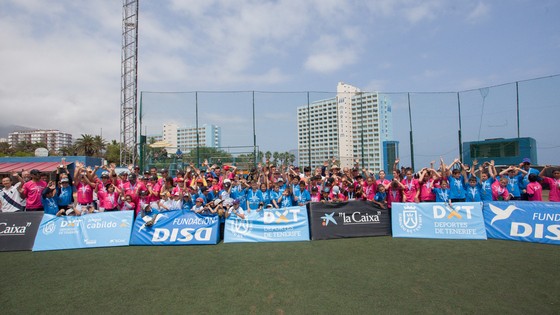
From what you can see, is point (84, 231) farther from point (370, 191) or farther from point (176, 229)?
point (370, 191)

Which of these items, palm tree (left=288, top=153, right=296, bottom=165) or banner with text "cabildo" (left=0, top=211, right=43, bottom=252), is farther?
palm tree (left=288, top=153, right=296, bottom=165)

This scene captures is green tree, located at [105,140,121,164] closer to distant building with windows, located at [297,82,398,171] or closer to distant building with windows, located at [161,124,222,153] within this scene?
distant building with windows, located at [161,124,222,153]

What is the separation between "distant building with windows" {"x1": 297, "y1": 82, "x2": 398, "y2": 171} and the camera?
17281 mm

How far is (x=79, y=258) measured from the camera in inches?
252

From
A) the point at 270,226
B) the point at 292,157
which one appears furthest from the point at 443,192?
the point at 292,157

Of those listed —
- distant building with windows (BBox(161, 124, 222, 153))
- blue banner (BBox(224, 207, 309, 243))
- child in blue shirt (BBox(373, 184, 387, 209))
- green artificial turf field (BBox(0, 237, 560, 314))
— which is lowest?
green artificial turf field (BBox(0, 237, 560, 314))

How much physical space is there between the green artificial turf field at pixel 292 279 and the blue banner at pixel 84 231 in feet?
1.22

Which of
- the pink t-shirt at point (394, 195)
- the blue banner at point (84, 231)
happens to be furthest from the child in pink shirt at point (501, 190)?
the blue banner at point (84, 231)

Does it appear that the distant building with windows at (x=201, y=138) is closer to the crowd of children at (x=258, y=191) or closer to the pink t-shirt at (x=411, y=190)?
the crowd of children at (x=258, y=191)

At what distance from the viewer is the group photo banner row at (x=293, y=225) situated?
7316mm

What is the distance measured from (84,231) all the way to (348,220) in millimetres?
6864

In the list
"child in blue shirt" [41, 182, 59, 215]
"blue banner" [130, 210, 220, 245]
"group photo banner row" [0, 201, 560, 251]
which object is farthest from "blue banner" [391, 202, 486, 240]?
"child in blue shirt" [41, 182, 59, 215]

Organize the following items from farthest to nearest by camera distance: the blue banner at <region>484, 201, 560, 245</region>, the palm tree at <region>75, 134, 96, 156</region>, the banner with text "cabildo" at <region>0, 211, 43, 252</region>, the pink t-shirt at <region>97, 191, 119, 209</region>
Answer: the palm tree at <region>75, 134, 96, 156</region>
the pink t-shirt at <region>97, 191, 119, 209</region>
the banner with text "cabildo" at <region>0, 211, 43, 252</region>
the blue banner at <region>484, 201, 560, 245</region>

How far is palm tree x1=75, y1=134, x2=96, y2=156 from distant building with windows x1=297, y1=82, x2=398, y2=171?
190ft
